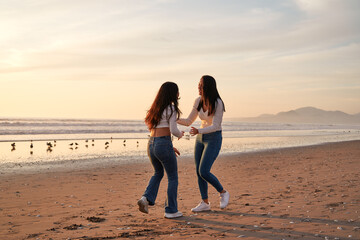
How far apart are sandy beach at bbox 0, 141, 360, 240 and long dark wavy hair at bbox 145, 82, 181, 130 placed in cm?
177

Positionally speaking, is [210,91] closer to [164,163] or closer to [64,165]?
[164,163]

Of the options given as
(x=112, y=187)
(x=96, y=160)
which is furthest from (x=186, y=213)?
(x=96, y=160)

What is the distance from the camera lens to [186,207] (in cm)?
708

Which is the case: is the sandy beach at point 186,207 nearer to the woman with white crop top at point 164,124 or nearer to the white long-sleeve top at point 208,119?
the woman with white crop top at point 164,124

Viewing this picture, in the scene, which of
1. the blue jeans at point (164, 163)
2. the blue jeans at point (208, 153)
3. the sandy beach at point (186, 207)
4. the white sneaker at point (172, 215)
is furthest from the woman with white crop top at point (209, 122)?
the sandy beach at point (186, 207)

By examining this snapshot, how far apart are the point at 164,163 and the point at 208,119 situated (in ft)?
3.91

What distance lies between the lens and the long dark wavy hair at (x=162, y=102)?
5770 mm

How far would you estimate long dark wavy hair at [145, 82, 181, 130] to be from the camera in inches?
227

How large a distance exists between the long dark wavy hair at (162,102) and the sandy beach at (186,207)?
1.77 meters

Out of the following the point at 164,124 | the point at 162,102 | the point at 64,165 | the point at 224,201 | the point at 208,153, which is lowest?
the point at 64,165

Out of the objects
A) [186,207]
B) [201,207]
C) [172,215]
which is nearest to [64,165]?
[186,207]

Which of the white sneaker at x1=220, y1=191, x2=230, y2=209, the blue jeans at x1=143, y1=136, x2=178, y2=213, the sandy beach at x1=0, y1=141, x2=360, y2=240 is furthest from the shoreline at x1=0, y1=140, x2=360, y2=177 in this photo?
the white sneaker at x1=220, y1=191, x2=230, y2=209

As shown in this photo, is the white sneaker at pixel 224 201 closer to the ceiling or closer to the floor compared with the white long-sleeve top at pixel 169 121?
closer to the floor

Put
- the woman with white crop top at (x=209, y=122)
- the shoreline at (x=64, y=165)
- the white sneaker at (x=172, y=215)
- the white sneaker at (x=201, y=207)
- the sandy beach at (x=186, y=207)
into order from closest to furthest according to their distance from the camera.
→ the sandy beach at (x=186, y=207), the white sneaker at (x=172, y=215), the woman with white crop top at (x=209, y=122), the white sneaker at (x=201, y=207), the shoreline at (x=64, y=165)
